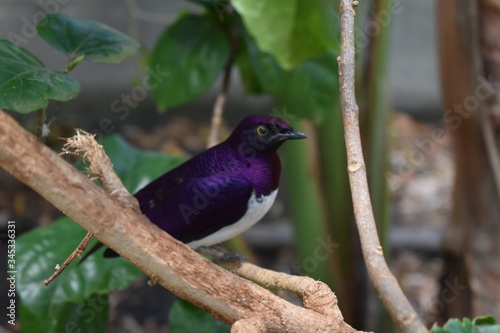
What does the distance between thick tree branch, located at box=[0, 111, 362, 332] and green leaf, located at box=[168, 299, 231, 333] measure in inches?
21.1

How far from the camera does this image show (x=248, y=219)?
1.06 meters

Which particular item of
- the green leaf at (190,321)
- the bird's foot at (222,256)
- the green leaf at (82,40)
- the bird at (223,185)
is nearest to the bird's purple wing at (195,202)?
the bird at (223,185)

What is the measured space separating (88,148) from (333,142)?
113 centimetres

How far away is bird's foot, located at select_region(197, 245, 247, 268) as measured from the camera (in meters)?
1.15

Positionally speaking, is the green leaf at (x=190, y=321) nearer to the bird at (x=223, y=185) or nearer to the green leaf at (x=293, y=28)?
the bird at (x=223, y=185)

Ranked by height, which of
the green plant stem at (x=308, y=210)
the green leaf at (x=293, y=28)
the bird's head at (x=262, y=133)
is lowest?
the green plant stem at (x=308, y=210)

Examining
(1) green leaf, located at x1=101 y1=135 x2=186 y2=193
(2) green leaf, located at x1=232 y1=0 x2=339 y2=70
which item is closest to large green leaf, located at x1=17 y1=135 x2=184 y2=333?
(1) green leaf, located at x1=101 y1=135 x2=186 y2=193

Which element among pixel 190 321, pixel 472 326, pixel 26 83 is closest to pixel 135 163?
pixel 190 321

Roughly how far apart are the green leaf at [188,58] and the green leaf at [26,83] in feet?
2.17

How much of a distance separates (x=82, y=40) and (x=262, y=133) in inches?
13.4

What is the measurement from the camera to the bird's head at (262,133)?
1000 mm

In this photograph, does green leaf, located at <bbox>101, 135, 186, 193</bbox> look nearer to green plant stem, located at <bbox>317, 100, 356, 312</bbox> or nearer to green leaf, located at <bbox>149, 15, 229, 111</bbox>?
green leaf, located at <bbox>149, 15, 229, 111</bbox>

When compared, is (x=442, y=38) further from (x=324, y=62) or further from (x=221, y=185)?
(x=221, y=185)

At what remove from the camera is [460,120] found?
1712 millimetres
